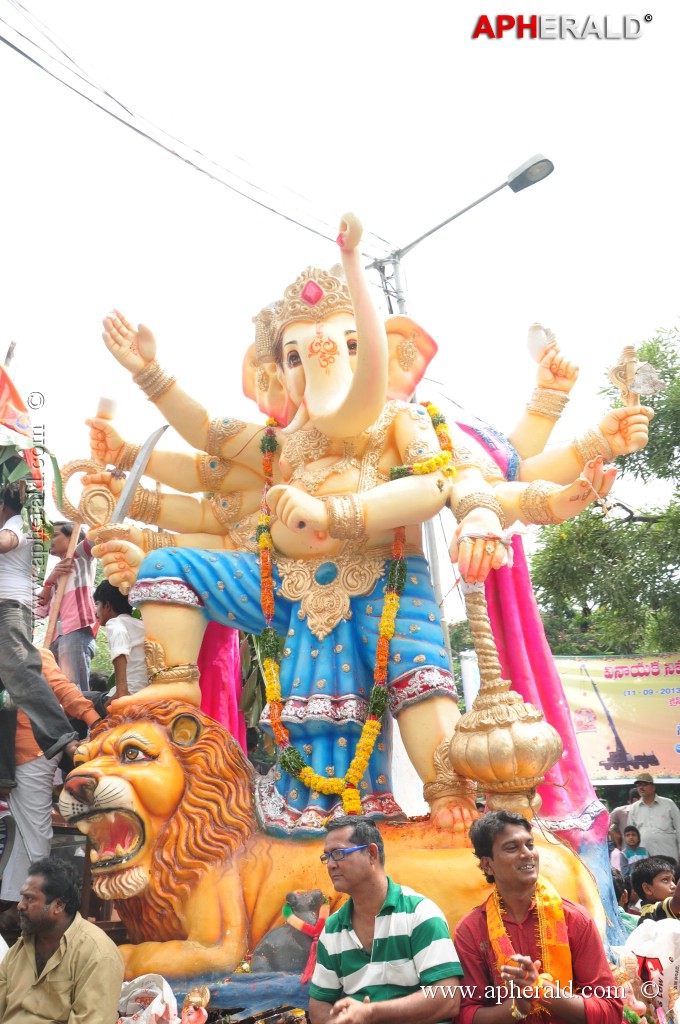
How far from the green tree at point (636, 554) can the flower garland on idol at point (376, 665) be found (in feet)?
16.2

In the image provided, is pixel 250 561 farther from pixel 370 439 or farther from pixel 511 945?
pixel 511 945

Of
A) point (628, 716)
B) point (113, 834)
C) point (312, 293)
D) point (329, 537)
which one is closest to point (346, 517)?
point (329, 537)

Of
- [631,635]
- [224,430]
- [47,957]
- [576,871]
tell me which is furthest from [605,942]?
[631,635]

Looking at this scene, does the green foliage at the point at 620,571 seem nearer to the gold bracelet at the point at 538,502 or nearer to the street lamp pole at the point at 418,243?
the street lamp pole at the point at 418,243

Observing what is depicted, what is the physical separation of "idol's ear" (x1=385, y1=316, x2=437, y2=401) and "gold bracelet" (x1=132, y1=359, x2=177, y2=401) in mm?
1037

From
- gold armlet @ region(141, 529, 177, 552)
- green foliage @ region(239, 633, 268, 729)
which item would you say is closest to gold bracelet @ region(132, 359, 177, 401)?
gold armlet @ region(141, 529, 177, 552)

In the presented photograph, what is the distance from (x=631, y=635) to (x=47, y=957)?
24.9ft

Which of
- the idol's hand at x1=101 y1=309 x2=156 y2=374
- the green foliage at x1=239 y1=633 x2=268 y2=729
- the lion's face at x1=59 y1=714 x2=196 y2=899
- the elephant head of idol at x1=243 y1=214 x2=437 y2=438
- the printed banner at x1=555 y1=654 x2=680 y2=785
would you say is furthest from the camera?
the printed banner at x1=555 y1=654 x2=680 y2=785

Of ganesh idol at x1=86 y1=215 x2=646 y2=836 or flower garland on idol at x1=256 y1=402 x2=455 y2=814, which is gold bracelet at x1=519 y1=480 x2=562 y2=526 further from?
flower garland on idol at x1=256 y1=402 x2=455 y2=814

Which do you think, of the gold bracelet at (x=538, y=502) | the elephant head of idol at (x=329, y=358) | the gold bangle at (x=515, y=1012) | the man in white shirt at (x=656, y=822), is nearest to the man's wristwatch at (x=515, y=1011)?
the gold bangle at (x=515, y=1012)

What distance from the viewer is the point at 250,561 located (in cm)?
432

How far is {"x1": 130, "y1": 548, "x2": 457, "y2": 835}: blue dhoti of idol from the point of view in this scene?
12.8 feet

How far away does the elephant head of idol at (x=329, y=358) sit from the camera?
394 cm

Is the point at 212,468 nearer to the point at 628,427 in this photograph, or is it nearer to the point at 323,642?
the point at 323,642
